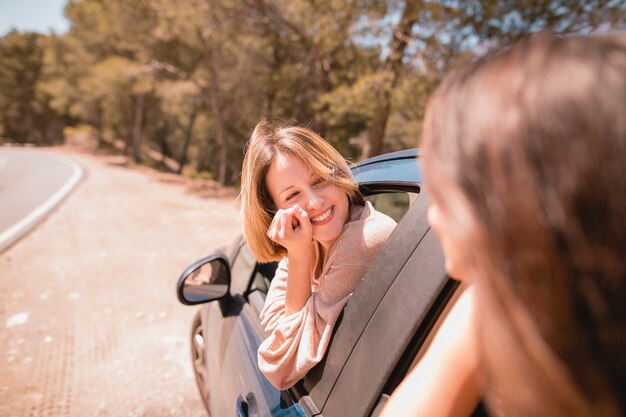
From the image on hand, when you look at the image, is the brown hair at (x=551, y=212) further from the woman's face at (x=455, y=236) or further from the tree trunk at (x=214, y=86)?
the tree trunk at (x=214, y=86)

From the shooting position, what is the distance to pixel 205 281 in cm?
211

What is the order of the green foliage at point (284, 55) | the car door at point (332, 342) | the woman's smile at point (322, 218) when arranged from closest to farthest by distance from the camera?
1. the car door at point (332, 342)
2. the woman's smile at point (322, 218)
3. the green foliage at point (284, 55)

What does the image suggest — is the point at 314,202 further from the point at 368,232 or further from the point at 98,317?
the point at 98,317

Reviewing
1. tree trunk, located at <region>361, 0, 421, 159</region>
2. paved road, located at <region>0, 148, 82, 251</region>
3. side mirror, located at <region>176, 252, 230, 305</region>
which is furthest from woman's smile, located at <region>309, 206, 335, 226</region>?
paved road, located at <region>0, 148, 82, 251</region>

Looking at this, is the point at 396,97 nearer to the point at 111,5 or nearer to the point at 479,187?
the point at 479,187

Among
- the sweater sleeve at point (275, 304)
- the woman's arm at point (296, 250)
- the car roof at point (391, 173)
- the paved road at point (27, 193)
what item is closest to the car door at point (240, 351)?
the sweater sleeve at point (275, 304)

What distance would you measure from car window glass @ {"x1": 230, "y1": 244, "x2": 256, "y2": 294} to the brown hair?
169 cm

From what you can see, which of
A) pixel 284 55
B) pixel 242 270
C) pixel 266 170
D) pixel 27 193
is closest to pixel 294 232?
pixel 266 170

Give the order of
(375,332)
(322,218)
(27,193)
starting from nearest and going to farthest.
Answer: (375,332) → (322,218) → (27,193)

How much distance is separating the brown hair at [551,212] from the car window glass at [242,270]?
5.53 feet

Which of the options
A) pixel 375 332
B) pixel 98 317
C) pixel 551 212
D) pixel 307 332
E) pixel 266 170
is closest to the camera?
pixel 551 212

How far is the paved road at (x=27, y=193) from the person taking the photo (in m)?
7.13

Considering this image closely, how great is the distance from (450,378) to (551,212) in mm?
440

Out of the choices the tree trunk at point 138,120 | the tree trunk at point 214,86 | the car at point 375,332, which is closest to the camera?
the car at point 375,332
